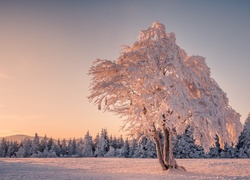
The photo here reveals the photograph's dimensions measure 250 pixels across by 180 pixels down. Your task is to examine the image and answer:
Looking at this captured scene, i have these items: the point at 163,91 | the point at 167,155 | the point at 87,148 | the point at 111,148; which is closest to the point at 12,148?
the point at 87,148

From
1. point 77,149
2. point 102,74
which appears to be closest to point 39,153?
point 77,149

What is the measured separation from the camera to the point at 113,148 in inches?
3302

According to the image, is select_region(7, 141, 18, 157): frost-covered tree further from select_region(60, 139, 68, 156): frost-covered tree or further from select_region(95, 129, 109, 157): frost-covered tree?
select_region(95, 129, 109, 157): frost-covered tree

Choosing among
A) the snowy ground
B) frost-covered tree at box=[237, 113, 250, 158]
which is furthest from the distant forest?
the snowy ground

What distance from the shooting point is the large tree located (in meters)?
19.9

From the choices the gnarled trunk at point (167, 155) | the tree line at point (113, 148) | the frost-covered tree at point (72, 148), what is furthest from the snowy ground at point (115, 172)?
the frost-covered tree at point (72, 148)

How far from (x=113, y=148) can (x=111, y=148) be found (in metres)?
0.64

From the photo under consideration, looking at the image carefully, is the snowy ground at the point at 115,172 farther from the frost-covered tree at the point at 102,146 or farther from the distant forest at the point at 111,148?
the frost-covered tree at the point at 102,146

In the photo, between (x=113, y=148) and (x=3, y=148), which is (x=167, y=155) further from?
(x=3, y=148)

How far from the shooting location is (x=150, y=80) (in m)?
20.7

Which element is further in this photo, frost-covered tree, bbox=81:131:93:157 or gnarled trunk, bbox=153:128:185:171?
frost-covered tree, bbox=81:131:93:157

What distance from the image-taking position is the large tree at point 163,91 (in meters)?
19.9

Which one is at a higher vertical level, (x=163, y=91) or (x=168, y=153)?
(x=163, y=91)

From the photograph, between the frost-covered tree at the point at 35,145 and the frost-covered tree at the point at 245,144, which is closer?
the frost-covered tree at the point at 245,144
